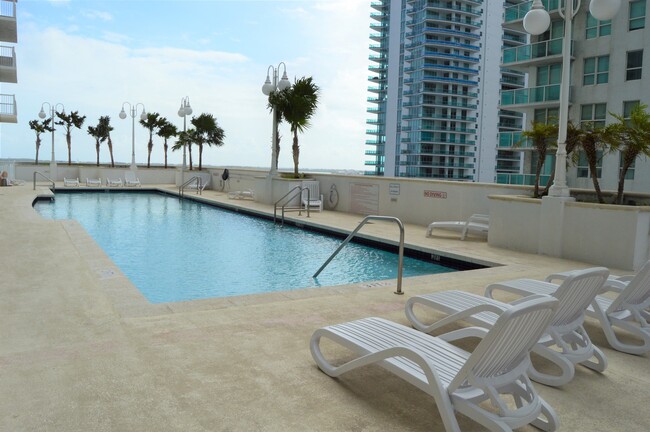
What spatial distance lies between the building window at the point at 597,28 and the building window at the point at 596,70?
1033 millimetres

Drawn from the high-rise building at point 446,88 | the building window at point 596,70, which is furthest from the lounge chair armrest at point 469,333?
the high-rise building at point 446,88

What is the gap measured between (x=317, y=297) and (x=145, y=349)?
2.26 m

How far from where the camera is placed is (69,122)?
4247cm

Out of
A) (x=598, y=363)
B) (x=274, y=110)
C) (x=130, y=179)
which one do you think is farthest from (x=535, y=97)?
(x=598, y=363)

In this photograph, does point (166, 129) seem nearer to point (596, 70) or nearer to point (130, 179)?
point (130, 179)

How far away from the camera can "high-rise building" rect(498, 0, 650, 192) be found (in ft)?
73.8

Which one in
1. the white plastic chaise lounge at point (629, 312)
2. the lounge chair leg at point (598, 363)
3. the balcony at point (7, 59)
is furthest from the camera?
the balcony at point (7, 59)

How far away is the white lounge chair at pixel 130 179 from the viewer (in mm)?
29188

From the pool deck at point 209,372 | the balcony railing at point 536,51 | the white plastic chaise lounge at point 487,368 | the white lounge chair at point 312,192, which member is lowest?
the pool deck at point 209,372

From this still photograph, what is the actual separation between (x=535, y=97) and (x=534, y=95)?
0.13 meters

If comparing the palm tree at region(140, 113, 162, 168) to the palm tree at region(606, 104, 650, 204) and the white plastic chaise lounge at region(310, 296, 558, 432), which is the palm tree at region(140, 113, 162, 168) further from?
the white plastic chaise lounge at region(310, 296, 558, 432)

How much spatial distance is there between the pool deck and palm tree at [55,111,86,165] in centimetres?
4049

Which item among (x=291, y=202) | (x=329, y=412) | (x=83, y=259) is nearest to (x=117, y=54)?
(x=291, y=202)

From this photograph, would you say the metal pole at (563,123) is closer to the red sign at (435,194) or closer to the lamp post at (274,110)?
the red sign at (435,194)
